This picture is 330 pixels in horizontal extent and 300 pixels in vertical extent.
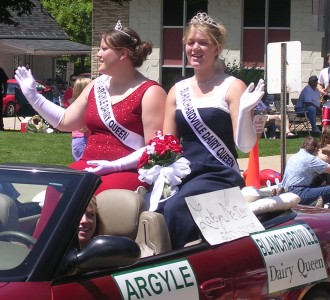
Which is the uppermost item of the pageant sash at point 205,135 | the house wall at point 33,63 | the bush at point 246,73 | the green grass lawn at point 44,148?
the house wall at point 33,63

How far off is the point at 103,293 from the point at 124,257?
193 mm

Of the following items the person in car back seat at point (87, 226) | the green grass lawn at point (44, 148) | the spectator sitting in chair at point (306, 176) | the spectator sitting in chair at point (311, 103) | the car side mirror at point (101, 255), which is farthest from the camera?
the spectator sitting in chair at point (311, 103)

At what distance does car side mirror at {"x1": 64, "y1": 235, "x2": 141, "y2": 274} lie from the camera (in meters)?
3.72

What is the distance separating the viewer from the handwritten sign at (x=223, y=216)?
4668 millimetres

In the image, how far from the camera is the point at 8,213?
4145 mm

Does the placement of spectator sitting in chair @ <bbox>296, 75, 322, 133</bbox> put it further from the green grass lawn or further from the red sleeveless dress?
the red sleeveless dress

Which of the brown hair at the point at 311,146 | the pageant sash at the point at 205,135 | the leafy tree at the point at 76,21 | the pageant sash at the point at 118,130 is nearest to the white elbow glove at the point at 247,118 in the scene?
the pageant sash at the point at 205,135

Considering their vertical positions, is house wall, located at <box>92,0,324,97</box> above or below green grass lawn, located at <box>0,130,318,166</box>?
above

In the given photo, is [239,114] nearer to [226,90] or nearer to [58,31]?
[226,90]

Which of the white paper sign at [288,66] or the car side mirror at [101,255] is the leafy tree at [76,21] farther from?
the car side mirror at [101,255]

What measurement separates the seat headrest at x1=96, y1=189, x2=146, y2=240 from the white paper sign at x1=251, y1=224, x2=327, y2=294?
67cm

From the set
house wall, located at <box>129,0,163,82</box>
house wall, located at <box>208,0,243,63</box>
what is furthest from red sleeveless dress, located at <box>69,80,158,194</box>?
house wall, located at <box>129,0,163,82</box>

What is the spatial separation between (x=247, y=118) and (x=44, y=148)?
35.0 ft

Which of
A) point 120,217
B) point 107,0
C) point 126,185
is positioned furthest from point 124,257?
point 107,0
